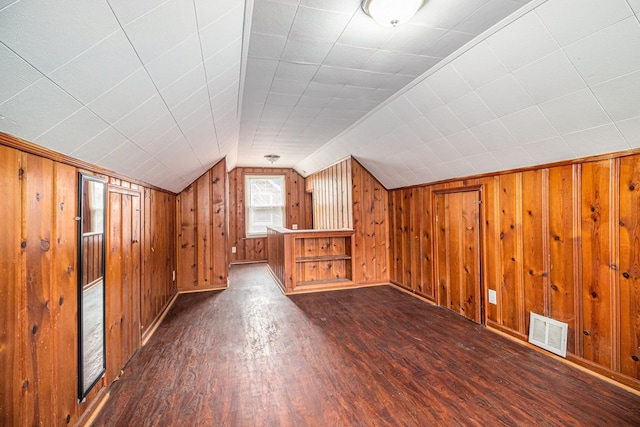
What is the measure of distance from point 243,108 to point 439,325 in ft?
11.4

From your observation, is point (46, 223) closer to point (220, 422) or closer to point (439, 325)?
point (220, 422)

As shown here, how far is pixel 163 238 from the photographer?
4031 millimetres

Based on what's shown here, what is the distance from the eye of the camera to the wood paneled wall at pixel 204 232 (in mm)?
5066

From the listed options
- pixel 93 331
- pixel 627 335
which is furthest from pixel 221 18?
pixel 627 335

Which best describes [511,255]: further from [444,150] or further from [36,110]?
[36,110]

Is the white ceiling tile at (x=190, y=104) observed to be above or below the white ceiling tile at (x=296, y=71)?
below

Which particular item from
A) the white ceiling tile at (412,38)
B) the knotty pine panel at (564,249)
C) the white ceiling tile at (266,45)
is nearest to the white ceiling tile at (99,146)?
the white ceiling tile at (266,45)

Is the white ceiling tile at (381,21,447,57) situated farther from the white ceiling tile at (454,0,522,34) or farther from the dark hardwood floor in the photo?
the dark hardwood floor

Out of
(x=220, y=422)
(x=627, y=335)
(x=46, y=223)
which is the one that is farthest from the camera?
(x=627, y=335)

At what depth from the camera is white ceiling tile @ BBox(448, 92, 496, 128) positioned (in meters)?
2.52

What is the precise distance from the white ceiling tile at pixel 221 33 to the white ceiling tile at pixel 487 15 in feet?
4.76

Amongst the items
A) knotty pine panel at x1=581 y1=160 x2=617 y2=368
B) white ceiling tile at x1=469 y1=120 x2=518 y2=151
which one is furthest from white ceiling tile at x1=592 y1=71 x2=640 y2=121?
white ceiling tile at x1=469 y1=120 x2=518 y2=151

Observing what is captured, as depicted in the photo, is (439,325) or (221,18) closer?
(221,18)

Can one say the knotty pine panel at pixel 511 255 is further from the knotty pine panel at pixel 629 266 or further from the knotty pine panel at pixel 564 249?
the knotty pine panel at pixel 629 266
